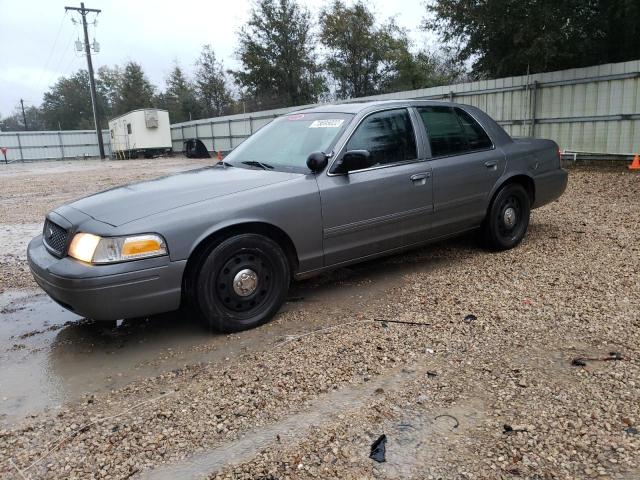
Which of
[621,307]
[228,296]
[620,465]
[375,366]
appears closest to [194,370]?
[228,296]

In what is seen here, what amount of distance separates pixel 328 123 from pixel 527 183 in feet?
8.12

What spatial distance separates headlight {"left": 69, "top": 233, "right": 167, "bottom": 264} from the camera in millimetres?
3236

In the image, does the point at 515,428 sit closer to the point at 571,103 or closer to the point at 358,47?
the point at 571,103

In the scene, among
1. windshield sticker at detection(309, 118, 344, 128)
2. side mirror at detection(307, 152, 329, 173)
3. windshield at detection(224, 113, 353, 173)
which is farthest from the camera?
windshield sticker at detection(309, 118, 344, 128)

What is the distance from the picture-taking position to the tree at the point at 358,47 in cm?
3166

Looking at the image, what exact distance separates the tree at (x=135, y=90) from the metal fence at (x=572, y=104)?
46750 mm

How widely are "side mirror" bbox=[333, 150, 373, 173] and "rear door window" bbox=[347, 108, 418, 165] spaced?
22 centimetres

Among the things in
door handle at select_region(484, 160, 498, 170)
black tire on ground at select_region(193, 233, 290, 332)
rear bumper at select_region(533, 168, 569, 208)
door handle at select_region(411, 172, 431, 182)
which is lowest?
black tire on ground at select_region(193, 233, 290, 332)

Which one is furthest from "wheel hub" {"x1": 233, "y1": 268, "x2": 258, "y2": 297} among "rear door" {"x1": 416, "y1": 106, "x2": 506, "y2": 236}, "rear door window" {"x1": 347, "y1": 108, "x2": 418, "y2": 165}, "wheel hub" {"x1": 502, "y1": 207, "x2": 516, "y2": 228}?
"wheel hub" {"x1": 502, "y1": 207, "x2": 516, "y2": 228}

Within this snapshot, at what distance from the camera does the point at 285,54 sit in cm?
3412

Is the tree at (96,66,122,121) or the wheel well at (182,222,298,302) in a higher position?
the tree at (96,66,122,121)

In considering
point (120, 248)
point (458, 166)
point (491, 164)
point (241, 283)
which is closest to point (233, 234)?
point (241, 283)

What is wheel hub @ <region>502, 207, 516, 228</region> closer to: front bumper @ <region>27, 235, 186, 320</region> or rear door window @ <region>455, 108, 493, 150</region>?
rear door window @ <region>455, 108, 493, 150</region>

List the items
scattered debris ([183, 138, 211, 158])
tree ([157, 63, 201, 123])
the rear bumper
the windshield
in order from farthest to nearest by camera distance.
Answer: tree ([157, 63, 201, 123])
scattered debris ([183, 138, 211, 158])
the rear bumper
the windshield
